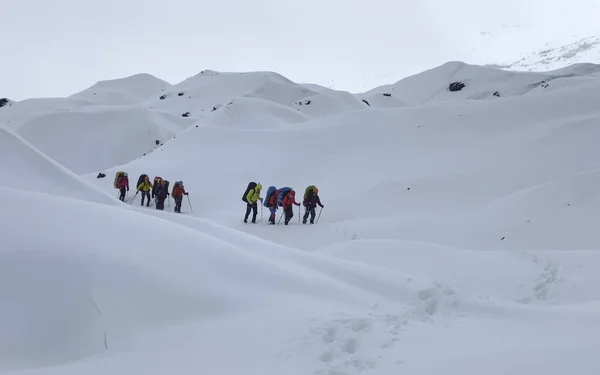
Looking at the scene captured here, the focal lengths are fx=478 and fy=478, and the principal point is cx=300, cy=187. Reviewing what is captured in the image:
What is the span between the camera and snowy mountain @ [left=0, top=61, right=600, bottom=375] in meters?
4.61

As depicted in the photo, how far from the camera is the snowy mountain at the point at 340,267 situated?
15.1ft

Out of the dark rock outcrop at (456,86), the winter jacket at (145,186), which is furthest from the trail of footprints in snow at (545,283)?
the dark rock outcrop at (456,86)

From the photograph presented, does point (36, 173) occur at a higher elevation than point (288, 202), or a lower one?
higher

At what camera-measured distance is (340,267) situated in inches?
302

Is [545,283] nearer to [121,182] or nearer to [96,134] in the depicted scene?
[121,182]

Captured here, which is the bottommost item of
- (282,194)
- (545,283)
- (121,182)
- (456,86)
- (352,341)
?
(545,283)

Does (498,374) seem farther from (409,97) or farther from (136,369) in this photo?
(409,97)

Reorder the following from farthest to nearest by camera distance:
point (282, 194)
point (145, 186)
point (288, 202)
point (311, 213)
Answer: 1. point (145, 186)
2. point (311, 213)
3. point (282, 194)
4. point (288, 202)

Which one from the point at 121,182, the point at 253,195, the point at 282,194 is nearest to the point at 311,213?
the point at 282,194

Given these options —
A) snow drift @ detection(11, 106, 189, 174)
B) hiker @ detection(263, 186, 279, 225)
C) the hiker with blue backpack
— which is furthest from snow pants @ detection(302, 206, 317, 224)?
snow drift @ detection(11, 106, 189, 174)

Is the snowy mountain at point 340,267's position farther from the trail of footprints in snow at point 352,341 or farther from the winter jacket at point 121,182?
the winter jacket at point 121,182

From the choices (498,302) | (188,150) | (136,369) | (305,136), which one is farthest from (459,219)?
(188,150)

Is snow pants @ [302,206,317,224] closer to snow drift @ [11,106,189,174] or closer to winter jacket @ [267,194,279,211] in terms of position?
winter jacket @ [267,194,279,211]

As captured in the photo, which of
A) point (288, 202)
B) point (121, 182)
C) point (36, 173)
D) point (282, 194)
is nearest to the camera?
point (36, 173)
